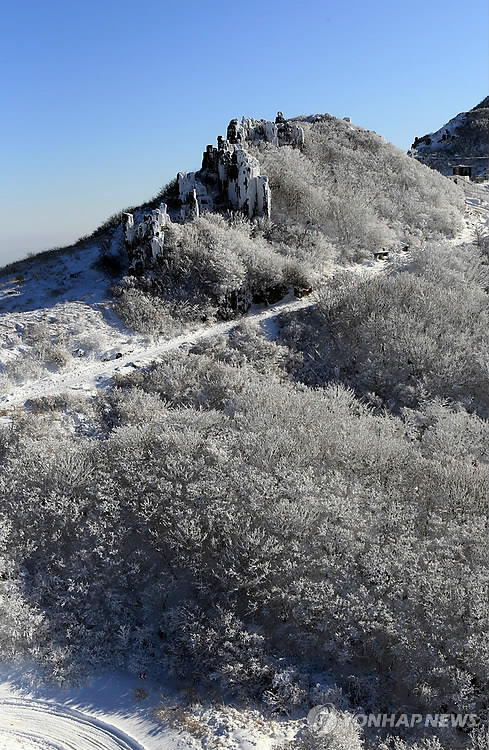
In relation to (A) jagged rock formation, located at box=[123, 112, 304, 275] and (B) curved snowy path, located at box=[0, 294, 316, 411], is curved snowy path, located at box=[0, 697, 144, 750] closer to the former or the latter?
(B) curved snowy path, located at box=[0, 294, 316, 411]

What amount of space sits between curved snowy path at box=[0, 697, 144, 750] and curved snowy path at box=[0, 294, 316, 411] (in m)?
9.40

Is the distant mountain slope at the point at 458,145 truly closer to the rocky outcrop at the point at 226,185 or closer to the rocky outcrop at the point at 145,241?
the rocky outcrop at the point at 226,185

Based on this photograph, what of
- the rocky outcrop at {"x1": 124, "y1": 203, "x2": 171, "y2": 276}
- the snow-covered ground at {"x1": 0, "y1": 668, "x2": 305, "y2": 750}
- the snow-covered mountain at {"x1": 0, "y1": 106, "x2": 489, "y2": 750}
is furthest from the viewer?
the rocky outcrop at {"x1": 124, "y1": 203, "x2": 171, "y2": 276}

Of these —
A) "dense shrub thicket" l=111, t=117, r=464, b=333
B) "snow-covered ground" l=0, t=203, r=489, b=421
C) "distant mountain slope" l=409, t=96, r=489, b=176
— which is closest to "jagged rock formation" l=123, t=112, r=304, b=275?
"dense shrub thicket" l=111, t=117, r=464, b=333

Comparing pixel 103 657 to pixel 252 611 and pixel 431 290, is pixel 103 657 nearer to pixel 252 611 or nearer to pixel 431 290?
pixel 252 611

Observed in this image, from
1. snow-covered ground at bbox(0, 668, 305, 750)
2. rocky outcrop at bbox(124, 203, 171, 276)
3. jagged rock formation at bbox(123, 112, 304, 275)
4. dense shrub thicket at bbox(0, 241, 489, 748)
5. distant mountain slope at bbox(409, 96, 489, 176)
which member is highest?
distant mountain slope at bbox(409, 96, 489, 176)

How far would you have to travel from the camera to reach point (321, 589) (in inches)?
459

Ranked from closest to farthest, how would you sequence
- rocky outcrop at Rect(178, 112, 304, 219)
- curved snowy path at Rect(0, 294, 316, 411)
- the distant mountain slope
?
curved snowy path at Rect(0, 294, 316, 411), rocky outcrop at Rect(178, 112, 304, 219), the distant mountain slope

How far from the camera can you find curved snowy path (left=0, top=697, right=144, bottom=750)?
32.2 feet

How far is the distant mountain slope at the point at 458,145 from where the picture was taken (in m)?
67.8

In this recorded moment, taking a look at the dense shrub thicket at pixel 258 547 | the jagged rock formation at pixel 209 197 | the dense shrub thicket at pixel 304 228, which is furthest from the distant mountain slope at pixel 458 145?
the dense shrub thicket at pixel 258 547

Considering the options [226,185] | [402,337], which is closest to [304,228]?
[226,185]

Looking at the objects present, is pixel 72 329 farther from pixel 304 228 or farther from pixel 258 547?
pixel 304 228

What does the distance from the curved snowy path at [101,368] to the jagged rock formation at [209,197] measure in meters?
4.71
